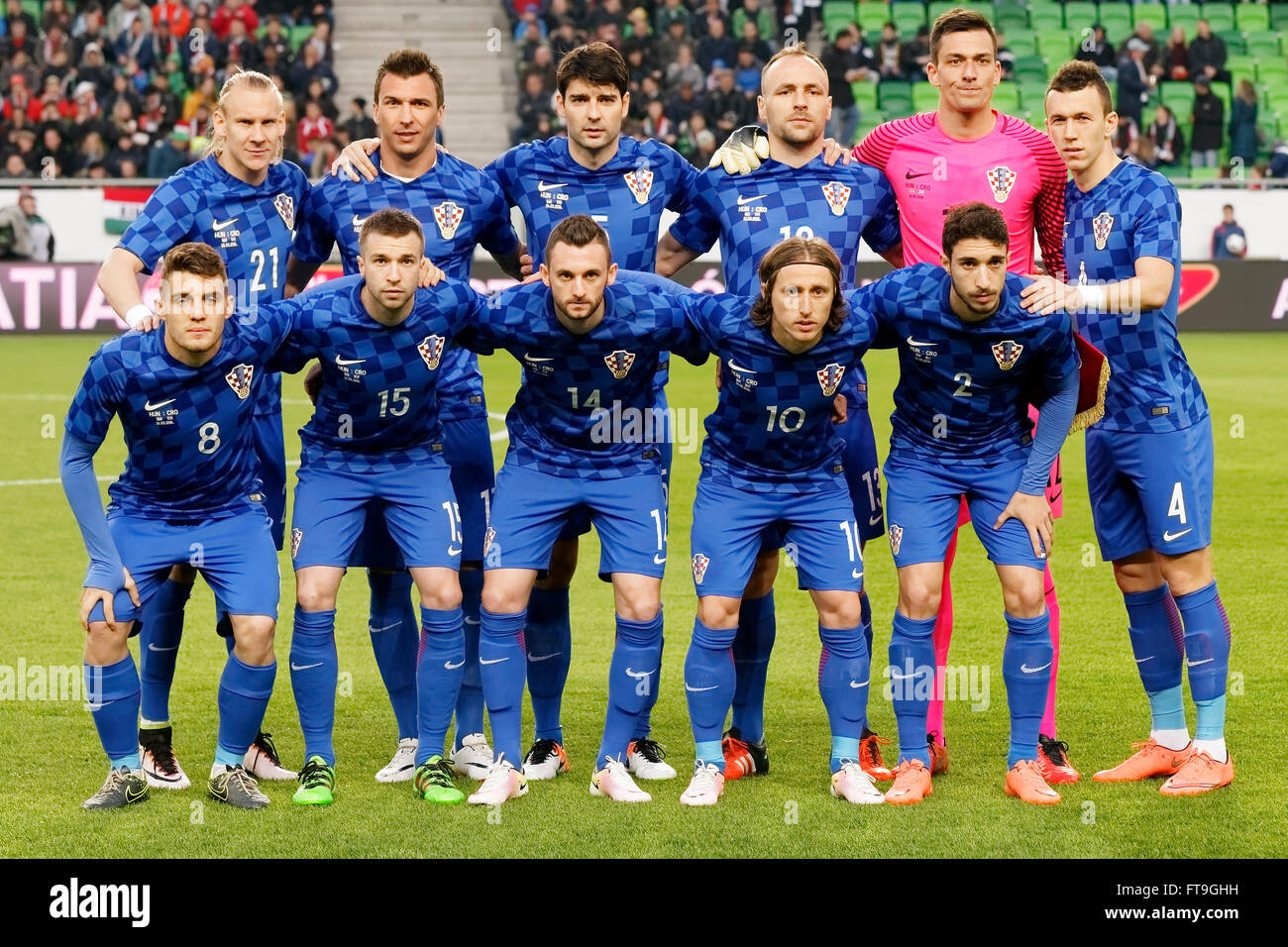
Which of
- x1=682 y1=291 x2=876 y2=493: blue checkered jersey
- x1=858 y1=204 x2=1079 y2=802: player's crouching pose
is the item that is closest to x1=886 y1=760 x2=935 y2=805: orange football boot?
x1=858 y1=204 x2=1079 y2=802: player's crouching pose

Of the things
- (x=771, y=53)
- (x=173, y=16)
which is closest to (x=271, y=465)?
(x=771, y=53)

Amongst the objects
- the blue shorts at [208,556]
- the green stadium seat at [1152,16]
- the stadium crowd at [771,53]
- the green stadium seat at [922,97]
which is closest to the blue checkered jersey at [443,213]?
the blue shorts at [208,556]

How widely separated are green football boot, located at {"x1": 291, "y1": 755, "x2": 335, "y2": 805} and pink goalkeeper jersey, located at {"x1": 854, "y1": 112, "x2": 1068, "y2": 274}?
8.75 ft

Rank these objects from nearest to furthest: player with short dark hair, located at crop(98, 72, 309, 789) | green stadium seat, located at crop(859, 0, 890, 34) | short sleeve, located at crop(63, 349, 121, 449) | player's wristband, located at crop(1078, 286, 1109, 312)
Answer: short sleeve, located at crop(63, 349, 121, 449)
player's wristband, located at crop(1078, 286, 1109, 312)
player with short dark hair, located at crop(98, 72, 309, 789)
green stadium seat, located at crop(859, 0, 890, 34)

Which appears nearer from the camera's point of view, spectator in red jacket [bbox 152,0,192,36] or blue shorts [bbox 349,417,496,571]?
blue shorts [bbox 349,417,496,571]

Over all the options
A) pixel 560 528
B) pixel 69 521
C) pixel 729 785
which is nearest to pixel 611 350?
pixel 560 528

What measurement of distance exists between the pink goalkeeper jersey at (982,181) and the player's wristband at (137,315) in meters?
2.60

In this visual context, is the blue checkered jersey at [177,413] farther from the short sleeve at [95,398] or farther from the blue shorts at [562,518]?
the blue shorts at [562,518]

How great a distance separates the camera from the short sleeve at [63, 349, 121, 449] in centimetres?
518

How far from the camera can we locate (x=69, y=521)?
10195mm

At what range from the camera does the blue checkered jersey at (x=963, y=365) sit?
17.5 ft

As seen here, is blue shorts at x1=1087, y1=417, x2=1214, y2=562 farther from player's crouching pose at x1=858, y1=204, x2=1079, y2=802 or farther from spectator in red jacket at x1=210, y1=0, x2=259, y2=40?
spectator in red jacket at x1=210, y1=0, x2=259, y2=40

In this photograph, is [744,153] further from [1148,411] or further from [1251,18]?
[1251,18]

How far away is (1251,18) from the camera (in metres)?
25.3
